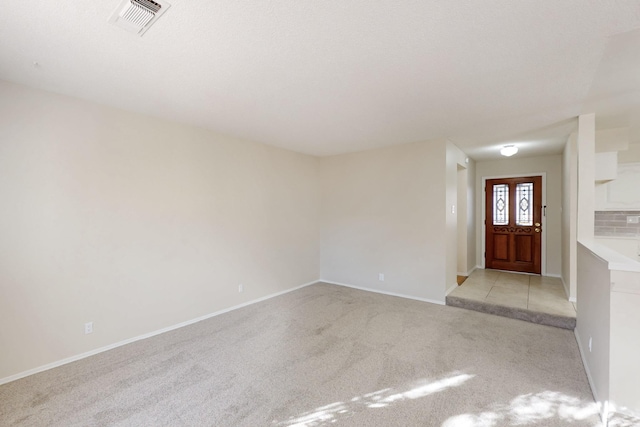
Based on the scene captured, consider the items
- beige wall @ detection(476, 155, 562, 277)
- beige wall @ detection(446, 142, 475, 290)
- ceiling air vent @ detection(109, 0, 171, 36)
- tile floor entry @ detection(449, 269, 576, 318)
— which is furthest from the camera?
beige wall @ detection(476, 155, 562, 277)

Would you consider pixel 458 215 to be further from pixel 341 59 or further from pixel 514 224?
pixel 341 59

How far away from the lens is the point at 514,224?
5938mm

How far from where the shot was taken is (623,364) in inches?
72.9

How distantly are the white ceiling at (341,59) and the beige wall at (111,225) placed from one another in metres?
0.36

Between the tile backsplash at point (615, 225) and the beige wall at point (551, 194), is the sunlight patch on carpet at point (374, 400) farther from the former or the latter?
the beige wall at point (551, 194)

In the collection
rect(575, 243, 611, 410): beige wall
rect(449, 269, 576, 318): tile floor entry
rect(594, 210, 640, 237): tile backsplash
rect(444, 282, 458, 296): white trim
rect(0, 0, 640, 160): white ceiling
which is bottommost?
rect(449, 269, 576, 318): tile floor entry

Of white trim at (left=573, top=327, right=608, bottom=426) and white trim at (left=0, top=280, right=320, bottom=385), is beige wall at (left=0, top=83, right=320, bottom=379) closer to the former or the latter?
white trim at (left=0, top=280, right=320, bottom=385)

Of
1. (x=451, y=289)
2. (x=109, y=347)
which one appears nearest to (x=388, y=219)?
(x=451, y=289)

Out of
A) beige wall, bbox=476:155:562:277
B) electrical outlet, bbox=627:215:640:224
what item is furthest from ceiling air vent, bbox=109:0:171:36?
beige wall, bbox=476:155:562:277

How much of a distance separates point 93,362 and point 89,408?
0.77 m

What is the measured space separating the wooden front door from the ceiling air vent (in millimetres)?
6593

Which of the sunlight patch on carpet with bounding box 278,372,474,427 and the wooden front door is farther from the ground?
the wooden front door

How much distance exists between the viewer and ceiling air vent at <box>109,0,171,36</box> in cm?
156

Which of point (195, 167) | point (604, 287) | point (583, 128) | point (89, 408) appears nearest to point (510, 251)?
point (583, 128)
